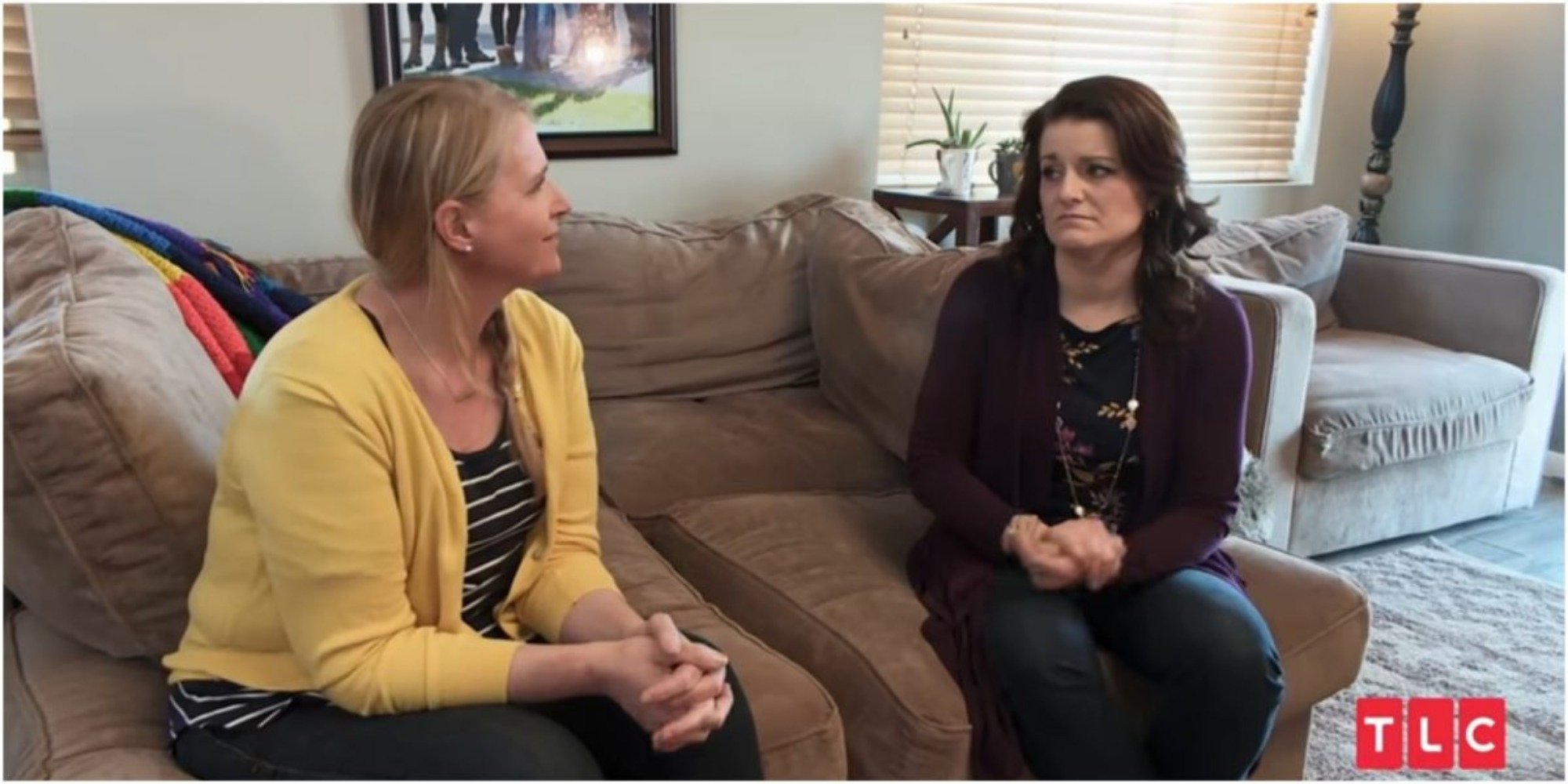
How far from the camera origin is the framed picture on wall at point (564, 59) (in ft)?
7.63

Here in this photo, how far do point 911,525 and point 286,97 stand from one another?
4.73 ft

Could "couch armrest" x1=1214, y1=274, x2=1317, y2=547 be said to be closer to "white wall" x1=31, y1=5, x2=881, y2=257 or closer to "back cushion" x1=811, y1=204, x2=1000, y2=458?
"back cushion" x1=811, y1=204, x2=1000, y2=458

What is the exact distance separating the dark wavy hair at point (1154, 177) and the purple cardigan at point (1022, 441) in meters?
0.03

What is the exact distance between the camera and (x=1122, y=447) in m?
1.51

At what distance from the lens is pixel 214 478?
3.60 feet

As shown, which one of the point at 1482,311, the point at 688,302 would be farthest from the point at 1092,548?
the point at 1482,311

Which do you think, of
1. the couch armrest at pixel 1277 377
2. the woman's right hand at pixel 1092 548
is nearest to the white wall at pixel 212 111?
the woman's right hand at pixel 1092 548

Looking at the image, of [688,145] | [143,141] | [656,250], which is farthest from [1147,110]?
[143,141]

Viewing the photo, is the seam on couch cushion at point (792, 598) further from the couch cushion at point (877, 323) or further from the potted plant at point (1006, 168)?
the potted plant at point (1006, 168)

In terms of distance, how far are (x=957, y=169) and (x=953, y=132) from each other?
0.12 metres

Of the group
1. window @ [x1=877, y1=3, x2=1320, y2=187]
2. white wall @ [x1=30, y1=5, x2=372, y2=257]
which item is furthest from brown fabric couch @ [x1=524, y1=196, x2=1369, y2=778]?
window @ [x1=877, y1=3, x2=1320, y2=187]

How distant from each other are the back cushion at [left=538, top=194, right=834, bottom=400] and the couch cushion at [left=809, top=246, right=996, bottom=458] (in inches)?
2.9

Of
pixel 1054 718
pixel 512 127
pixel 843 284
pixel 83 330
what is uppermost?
pixel 512 127

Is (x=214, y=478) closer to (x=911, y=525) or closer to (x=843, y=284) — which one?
(x=911, y=525)
